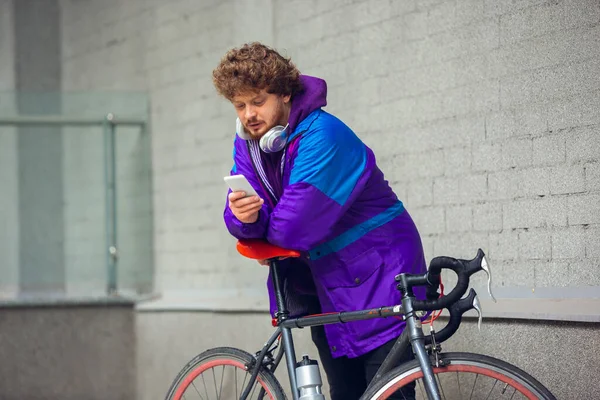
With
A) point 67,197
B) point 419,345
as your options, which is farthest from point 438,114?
point 67,197

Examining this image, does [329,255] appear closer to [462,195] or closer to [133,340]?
[462,195]

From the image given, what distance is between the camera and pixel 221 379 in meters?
4.08

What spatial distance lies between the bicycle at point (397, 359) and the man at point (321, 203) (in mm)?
126

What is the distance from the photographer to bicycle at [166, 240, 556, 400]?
313 centimetres

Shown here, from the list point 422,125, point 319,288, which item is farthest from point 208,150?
point 319,288

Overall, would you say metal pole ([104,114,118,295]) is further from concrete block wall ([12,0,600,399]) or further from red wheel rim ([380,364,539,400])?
red wheel rim ([380,364,539,400])

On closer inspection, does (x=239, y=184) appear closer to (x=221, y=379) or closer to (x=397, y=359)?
(x=397, y=359)

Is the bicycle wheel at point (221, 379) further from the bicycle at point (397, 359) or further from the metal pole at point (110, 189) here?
the metal pole at point (110, 189)

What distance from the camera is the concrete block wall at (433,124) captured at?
4.73 meters

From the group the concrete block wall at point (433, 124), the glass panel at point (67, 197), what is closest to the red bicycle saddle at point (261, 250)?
the concrete block wall at point (433, 124)

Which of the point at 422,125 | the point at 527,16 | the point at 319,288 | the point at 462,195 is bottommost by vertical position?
the point at 319,288

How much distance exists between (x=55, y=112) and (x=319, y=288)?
15.1ft

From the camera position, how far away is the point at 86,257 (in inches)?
306

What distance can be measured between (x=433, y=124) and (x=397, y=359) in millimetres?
2355
